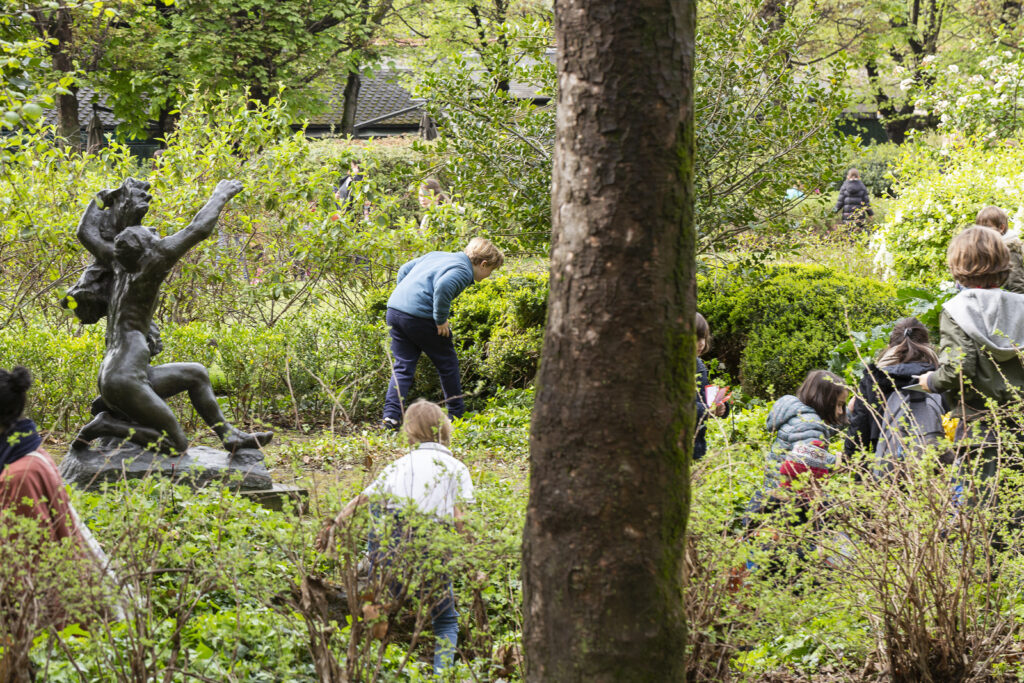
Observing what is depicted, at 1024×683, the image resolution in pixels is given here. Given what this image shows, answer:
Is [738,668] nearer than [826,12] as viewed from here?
Yes

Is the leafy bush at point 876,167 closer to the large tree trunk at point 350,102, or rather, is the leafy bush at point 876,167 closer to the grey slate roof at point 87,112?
the large tree trunk at point 350,102

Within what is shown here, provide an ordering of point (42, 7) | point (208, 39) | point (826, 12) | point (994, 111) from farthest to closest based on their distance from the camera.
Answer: point (826, 12), point (208, 39), point (994, 111), point (42, 7)

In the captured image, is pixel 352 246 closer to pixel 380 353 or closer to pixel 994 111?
pixel 380 353

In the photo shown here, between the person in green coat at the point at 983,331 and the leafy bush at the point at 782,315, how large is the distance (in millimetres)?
2930

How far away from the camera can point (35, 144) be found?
9.37m

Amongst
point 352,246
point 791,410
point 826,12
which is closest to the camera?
point 791,410

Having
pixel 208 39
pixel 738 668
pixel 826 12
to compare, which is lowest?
pixel 738 668

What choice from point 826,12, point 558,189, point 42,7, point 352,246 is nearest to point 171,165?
point 352,246

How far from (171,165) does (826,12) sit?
806 inches

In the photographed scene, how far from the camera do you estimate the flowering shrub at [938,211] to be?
9.84 metres

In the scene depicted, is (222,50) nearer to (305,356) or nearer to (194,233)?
(305,356)

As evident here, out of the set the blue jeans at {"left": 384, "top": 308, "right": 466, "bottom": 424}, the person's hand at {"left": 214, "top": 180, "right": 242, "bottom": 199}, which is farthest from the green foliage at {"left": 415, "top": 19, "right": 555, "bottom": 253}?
the person's hand at {"left": 214, "top": 180, "right": 242, "bottom": 199}

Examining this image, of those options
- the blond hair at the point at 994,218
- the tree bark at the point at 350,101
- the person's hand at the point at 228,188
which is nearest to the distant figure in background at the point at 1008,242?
the blond hair at the point at 994,218

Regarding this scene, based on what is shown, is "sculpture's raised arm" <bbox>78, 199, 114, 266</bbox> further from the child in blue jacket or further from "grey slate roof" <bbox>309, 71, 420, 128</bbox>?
"grey slate roof" <bbox>309, 71, 420, 128</bbox>
